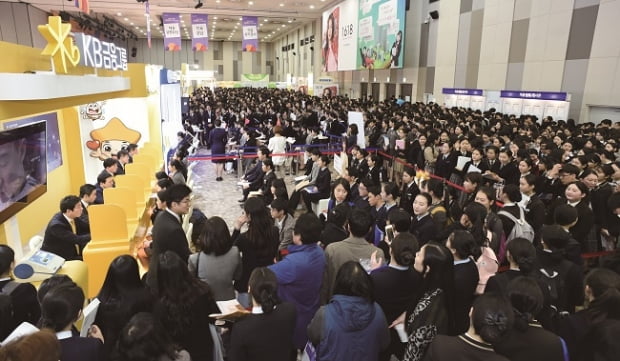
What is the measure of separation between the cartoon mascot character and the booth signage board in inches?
70.6

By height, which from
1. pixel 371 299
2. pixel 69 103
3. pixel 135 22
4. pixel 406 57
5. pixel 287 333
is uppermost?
pixel 135 22

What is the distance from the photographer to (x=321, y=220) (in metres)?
4.60

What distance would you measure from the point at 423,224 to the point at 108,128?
710 cm

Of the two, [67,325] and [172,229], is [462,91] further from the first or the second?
[67,325]

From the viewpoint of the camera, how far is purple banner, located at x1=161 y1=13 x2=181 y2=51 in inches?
799

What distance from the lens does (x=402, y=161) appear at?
27.3 ft

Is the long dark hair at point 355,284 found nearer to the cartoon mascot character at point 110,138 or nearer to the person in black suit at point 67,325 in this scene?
the person in black suit at point 67,325

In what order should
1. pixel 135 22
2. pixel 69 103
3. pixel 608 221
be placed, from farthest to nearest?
pixel 135 22 < pixel 69 103 < pixel 608 221

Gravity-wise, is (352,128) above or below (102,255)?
above

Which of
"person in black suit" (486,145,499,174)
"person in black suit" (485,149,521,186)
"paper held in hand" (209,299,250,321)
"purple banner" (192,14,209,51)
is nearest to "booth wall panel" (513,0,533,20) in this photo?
"person in black suit" (486,145,499,174)

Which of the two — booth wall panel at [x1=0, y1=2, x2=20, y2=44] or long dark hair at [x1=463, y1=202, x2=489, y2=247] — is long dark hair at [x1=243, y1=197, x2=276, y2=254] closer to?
long dark hair at [x1=463, y1=202, x2=489, y2=247]

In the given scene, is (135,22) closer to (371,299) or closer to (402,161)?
(402,161)

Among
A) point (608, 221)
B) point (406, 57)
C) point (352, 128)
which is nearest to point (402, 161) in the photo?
point (352, 128)

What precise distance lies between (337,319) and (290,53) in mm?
38088
